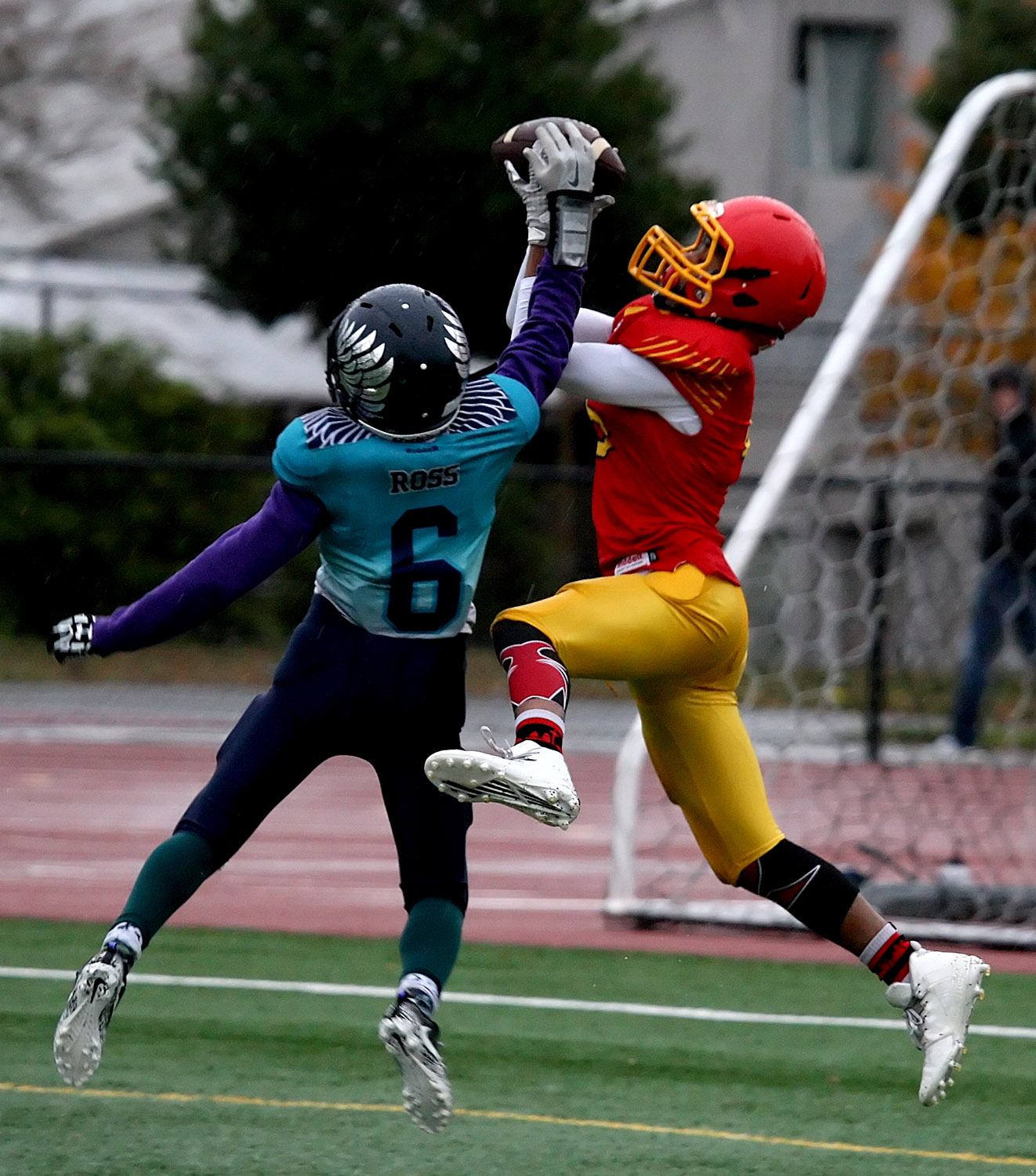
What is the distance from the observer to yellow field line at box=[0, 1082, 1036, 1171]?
4.64 meters

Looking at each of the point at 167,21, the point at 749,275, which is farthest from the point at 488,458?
the point at 167,21

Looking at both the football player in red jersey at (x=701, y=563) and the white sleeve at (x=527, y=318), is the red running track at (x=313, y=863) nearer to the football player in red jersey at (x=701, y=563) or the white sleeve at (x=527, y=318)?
the football player in red jersey at (x=701, y=563)

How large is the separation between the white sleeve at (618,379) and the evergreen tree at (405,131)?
40.4 feet

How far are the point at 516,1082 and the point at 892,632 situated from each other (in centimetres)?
813

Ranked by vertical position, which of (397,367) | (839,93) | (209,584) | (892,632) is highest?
(397,367)

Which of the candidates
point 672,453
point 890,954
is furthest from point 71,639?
point 890,954

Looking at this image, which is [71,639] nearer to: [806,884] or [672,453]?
[672,453]

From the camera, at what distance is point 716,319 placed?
4.43 meters

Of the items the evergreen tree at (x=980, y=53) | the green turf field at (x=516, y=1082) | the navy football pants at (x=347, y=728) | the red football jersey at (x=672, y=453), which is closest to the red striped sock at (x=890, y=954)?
the green turf field at (x=516, y=1082)

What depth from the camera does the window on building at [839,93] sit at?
71.4 ft

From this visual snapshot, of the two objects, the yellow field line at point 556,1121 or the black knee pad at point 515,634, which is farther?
the yellow field line at point 556,1121

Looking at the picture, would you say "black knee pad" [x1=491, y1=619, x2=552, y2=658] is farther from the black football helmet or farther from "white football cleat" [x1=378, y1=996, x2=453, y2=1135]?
"white football cleat" [x1=378, y1=996, x2=453, y2=1135]

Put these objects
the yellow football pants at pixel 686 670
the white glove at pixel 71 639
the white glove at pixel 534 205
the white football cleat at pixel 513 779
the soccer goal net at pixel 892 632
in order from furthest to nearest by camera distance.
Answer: the soccer goal net at pixel 892 632
the white glove at pixel 534 205
the yellow football pants at pixel 686 670
the white glove at pixel 71 639
the white football cleat at pixel 513 779

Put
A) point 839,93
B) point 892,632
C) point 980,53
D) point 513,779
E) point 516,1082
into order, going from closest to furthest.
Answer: point 513,779 → point 516,1082 → point 892,632 → point 980,53 → point 839,93
